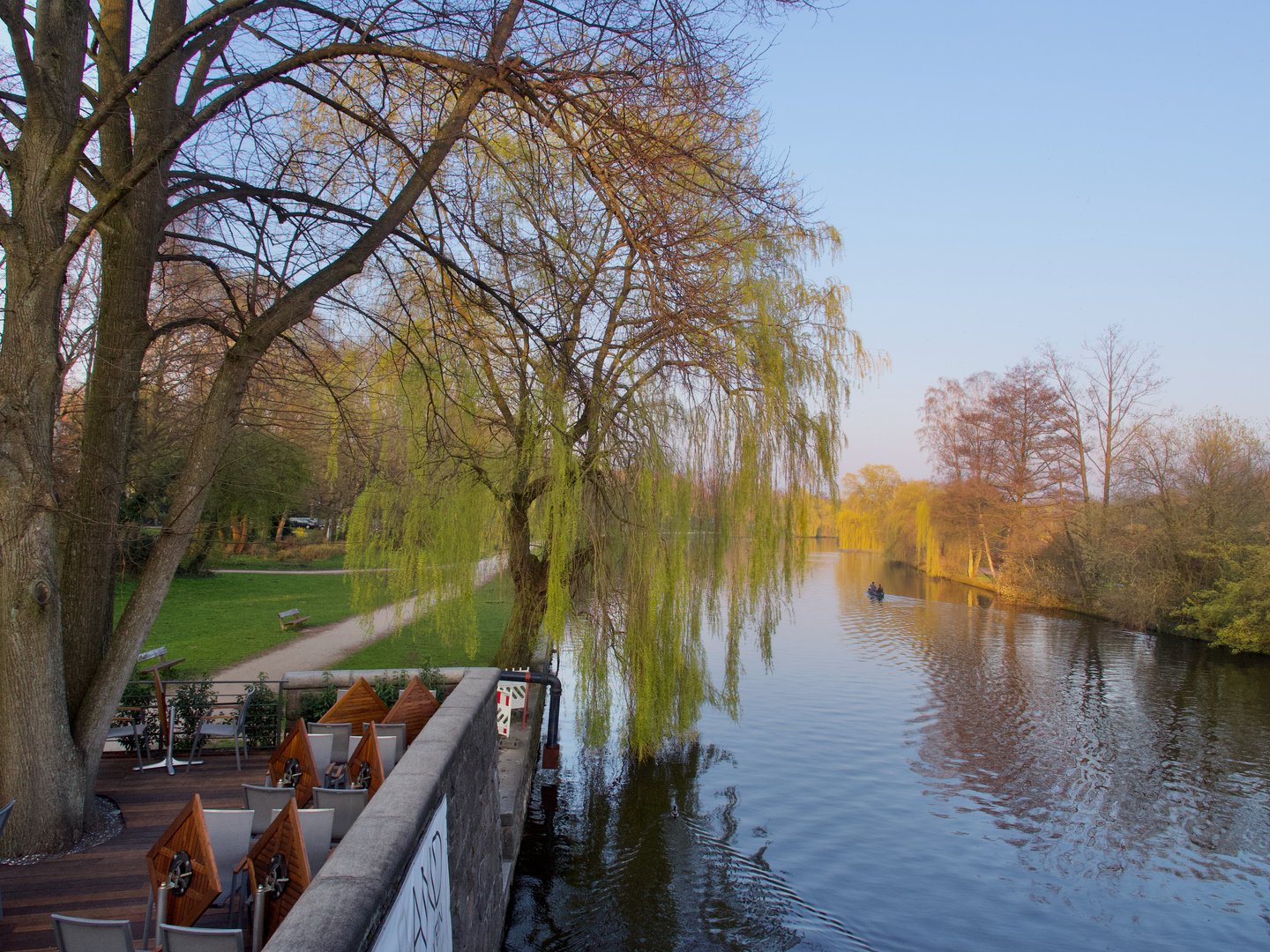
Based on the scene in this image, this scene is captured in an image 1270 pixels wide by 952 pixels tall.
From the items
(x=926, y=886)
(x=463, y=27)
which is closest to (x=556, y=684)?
A: (x=926, y=886)

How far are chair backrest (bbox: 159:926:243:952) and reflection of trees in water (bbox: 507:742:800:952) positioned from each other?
5.12 m

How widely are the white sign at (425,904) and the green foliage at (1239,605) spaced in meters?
23.8

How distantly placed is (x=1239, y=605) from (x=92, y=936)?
26456 mm

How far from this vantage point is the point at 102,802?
17.9 ft

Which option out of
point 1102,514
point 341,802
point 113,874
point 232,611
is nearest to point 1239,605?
point 1102,514

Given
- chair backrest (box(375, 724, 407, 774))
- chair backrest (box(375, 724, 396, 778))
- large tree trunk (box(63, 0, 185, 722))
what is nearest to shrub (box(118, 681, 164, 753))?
large tree trunk (box(63, 0, 185, 722))

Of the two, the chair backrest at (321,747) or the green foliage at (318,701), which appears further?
the green foliage at (318,701)

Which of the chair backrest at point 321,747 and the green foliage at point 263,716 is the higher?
the chair backrest at point 321,747

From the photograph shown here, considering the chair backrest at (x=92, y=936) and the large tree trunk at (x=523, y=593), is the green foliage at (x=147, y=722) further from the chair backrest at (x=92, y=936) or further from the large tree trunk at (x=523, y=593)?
the large tree trunk at (x=523, y=593)

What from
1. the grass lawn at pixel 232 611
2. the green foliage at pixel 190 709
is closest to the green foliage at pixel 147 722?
the green foliage at pixel 190 709

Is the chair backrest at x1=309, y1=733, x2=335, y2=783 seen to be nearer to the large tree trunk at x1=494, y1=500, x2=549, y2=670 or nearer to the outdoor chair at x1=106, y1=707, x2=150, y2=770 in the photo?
the outdoor chair at x1=106, y1=707, x2=150, y2=770

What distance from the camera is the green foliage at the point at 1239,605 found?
20453 millimetres

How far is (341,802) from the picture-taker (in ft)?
13.5

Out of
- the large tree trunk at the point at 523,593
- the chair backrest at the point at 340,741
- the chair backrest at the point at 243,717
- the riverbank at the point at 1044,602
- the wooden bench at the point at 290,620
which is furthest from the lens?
the riverbank at the point at 1044,602
